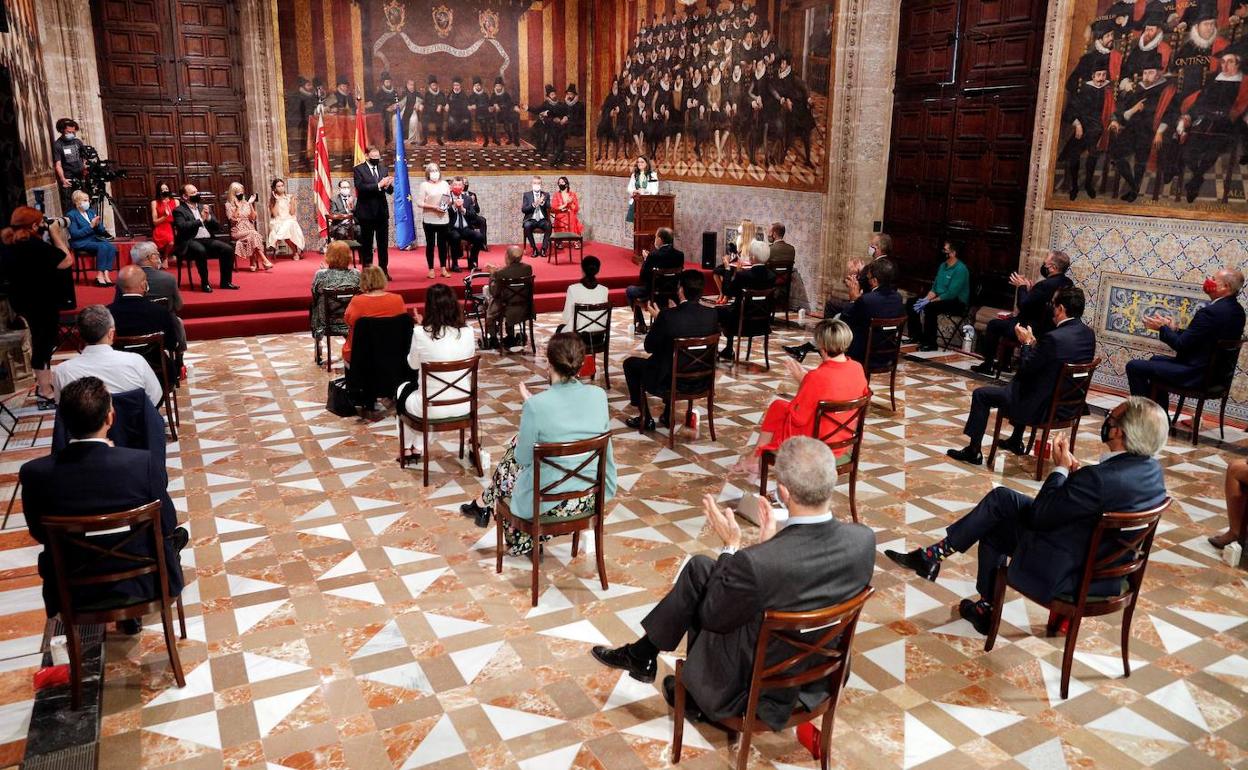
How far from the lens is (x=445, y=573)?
189 inches

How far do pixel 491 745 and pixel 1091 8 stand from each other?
28.9 feet

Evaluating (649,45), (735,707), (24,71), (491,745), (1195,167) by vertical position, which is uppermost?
(649,45)

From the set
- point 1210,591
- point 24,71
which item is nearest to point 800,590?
point 1210,591

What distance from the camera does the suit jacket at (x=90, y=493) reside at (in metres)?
3.39

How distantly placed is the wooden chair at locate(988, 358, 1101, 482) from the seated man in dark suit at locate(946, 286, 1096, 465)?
50 mm

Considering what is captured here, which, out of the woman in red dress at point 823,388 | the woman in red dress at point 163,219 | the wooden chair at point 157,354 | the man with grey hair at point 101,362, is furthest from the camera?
the woman in red dress at point 163,219

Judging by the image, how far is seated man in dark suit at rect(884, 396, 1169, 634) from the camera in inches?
143

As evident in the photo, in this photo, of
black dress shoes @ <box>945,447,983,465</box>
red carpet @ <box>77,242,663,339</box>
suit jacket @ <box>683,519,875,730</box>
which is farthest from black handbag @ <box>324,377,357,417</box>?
suit jacket @ <box>683,519,875,730</box>

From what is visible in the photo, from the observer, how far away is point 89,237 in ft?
35.7

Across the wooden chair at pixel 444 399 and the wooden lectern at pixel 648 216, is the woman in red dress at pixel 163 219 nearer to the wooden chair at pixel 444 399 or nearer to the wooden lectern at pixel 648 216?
the wooden lectern at pixel 648 216

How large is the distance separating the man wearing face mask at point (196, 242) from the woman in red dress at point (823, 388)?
28.6 feet

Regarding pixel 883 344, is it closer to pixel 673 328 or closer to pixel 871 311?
pixel 871 311

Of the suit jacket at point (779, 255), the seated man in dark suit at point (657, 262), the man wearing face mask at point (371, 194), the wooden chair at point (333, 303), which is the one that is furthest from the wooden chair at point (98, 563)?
the suit jacket at point (779, 255)

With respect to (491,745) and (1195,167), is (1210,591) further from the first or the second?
(1195,167)
